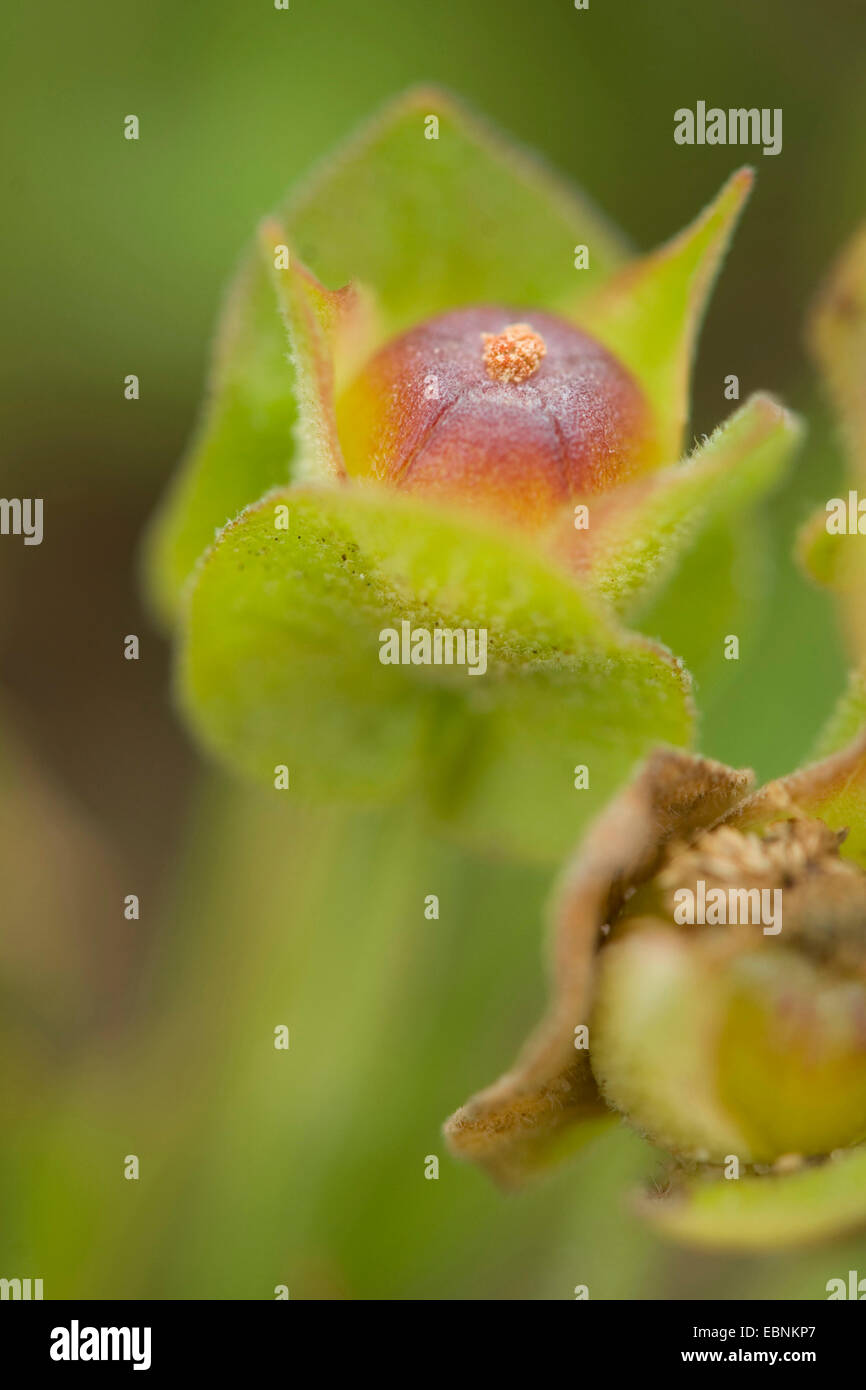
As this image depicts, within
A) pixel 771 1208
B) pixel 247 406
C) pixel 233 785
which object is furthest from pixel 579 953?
pixel 233 785

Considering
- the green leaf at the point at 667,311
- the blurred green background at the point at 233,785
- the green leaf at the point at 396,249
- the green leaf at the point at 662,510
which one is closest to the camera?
the green leaf at the point at 662,510

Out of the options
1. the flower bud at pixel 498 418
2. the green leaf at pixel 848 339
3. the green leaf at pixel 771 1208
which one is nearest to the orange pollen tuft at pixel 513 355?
the flower bud at pixel 498 418

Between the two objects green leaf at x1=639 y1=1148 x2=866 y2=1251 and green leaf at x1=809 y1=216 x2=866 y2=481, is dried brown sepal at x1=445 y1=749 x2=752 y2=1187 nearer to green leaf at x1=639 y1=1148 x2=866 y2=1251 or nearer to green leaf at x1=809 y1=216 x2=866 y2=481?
green leaf at x1=639 y1=1148 x2=866 y2=1251

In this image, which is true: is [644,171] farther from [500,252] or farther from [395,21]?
[500,252]

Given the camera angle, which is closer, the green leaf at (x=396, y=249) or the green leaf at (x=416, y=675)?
the green leaf at (x=416, y=675)

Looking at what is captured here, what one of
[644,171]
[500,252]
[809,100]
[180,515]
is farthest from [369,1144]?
[809,100]

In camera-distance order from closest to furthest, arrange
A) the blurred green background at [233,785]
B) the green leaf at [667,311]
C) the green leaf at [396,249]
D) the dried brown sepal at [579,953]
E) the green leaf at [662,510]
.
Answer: the dried brown sepal at [579,953], the green leaf at [662,510], the green leaf at [667,311], the green leaf at [396,249], the blurred green background at [233,785]

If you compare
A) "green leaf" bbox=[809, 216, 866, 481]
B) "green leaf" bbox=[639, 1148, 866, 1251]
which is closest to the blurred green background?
"green leaf" bbox=[809, 216, 866, 481]

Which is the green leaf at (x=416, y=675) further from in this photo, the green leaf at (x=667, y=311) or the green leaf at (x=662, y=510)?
the green leaf at (x=667, y=311)
